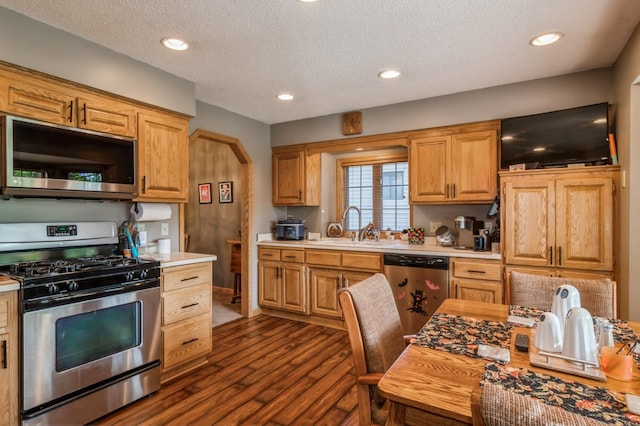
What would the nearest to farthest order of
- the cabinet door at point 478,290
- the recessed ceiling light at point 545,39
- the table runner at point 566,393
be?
the table runner at point 566,393 < the recessed ceiling light at point 545,39 < the cabinet door at point 478,290

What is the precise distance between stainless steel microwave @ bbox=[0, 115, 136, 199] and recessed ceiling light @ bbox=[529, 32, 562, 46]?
2.98 m

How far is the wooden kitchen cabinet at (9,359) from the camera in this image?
1.74 m

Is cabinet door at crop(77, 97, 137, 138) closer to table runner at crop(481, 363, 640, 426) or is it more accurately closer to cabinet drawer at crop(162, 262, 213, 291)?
cabinet drawer at crop(162, 262, 213, 291)

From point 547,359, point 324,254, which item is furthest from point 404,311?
point 547,359

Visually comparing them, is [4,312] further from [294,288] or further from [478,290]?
[478,290]

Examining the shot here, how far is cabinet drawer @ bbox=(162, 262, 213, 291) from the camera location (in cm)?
258

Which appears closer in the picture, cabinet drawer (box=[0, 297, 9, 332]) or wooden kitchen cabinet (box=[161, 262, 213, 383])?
cabinet drawer (box=[0, 297, 9, 332])

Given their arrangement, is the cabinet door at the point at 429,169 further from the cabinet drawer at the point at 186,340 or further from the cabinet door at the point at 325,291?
the cabinet drawer at the point at 186,340

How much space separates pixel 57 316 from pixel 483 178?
3456mm

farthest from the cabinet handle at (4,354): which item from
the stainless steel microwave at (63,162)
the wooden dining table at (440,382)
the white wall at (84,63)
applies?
the wooden dining table at (440,382)

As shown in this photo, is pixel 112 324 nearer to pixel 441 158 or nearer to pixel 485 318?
pixel 485 318

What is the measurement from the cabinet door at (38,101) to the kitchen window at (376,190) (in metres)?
3.14

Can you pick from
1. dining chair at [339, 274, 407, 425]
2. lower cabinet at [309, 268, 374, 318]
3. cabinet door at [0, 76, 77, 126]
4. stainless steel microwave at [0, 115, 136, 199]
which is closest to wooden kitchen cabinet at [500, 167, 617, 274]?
lower cabinet at [309, 268, 374, 318]

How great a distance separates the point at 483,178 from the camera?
128 inches
